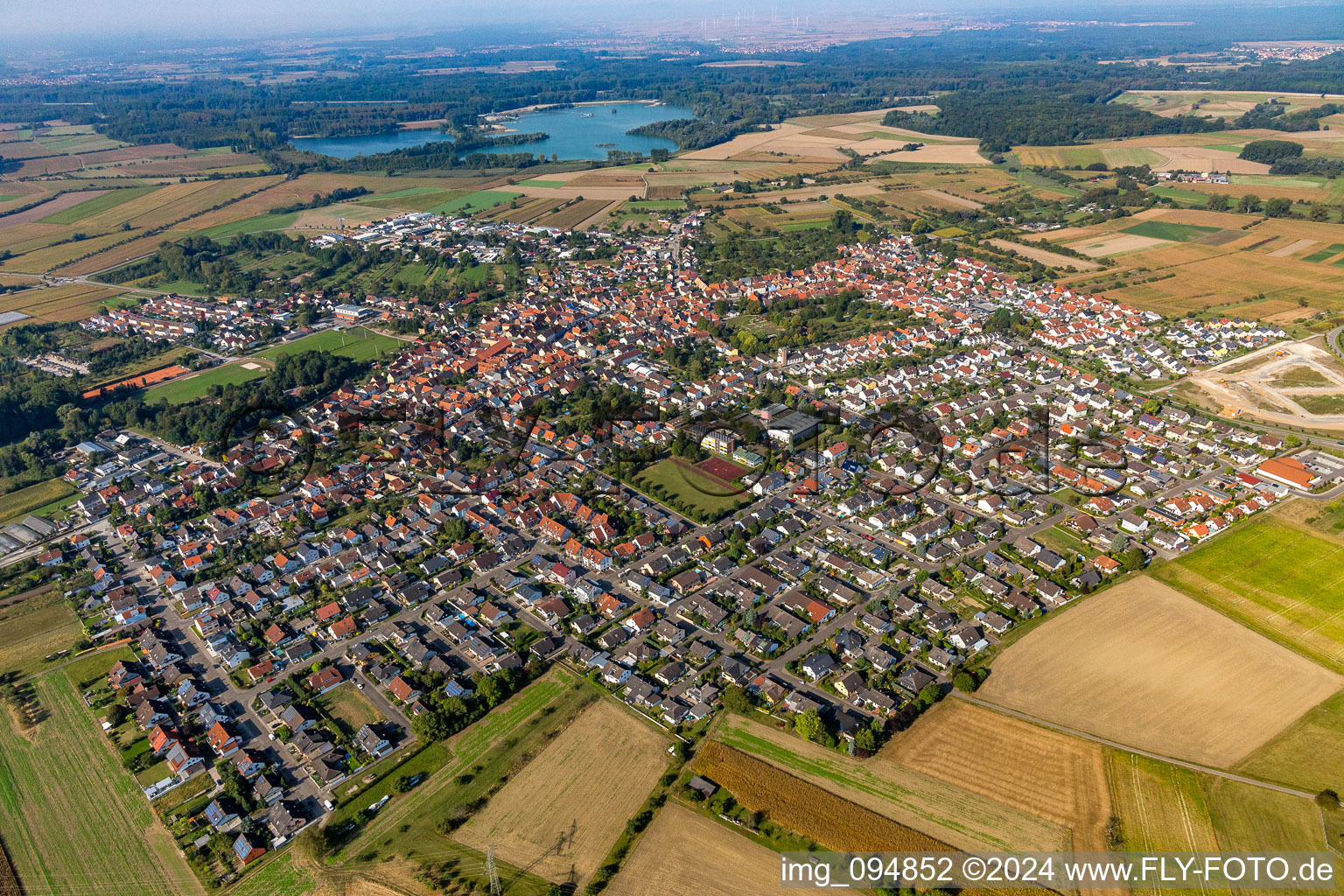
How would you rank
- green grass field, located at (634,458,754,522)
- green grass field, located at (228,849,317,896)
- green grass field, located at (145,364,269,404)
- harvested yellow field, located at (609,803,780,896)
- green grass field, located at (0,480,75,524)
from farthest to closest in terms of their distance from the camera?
green grass field, located at (145,364,269,404)
green grass field, located at (0,480,75,524)
green grass field, located at (634,458,754,522)
green grass field, located at (228,849,317,896)
harvested yellow field, located at (609,803,780,896)

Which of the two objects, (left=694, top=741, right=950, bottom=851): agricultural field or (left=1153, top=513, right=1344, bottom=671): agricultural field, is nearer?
(left=694, top=741, right=950, bottom=851): agricultural field

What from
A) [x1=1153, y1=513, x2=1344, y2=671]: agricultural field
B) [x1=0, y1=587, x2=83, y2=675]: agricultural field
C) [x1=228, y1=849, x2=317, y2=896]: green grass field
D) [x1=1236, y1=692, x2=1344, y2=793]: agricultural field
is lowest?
[x1=228, y1=849, x2=317, y2=896]: green grass field

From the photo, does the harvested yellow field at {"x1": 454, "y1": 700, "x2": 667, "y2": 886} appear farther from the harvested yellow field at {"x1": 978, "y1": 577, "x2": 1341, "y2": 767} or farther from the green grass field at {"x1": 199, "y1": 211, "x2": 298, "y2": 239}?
the green grass field at {"x1": 199, "y1": 211, "x2": 298, "y2": 239}

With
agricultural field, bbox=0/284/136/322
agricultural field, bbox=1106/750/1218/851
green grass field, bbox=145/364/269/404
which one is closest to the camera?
agricultural field, bbox=1106/750/1218/851

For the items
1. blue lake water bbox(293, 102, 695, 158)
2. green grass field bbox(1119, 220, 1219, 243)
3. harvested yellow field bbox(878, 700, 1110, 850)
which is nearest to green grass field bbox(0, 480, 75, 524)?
harvested yellow field bbox(878, 700, 1110, 850)

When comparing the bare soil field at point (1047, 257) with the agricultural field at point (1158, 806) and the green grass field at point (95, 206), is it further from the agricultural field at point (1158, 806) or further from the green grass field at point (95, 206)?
the green grass field at point (95, 206)

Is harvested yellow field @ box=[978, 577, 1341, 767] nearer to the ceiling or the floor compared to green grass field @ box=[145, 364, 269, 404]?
nearer to the floor

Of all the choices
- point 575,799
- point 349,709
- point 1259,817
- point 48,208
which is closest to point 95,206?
point 48,208
